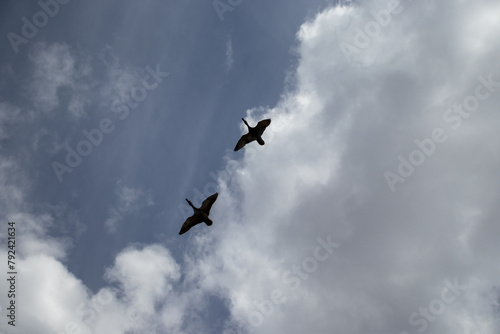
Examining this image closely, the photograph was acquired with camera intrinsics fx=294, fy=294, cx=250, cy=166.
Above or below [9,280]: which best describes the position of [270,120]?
below

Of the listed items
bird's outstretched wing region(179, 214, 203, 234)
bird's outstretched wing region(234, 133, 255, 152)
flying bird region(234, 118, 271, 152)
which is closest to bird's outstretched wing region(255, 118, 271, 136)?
flying bird region(234, 118, 271, 152)

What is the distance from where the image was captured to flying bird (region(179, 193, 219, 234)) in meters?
33.9

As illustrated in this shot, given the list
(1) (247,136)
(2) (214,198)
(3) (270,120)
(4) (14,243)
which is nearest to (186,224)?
(2) (214,198)

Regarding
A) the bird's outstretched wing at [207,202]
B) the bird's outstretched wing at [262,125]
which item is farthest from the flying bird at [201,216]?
the bird's outstretched wing at [262,125]

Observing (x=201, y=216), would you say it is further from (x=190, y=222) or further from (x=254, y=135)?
(x=254, y=135)

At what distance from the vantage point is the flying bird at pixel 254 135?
35.8m

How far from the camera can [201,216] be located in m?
33.9

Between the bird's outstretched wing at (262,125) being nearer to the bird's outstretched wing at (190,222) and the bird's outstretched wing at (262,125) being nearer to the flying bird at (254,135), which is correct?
Result: the flying bird at (254,135)

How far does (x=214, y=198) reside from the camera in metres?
34.3

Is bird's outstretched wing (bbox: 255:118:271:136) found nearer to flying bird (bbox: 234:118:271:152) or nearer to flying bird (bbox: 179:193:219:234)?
flying bird (bbox: 234:118:271:152)

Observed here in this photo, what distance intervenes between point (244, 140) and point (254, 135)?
4.54 feet

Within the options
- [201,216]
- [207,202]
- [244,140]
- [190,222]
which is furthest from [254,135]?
[190,222]

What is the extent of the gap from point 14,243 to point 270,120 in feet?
116

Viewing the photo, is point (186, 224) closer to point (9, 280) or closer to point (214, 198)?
point (214, 198)
